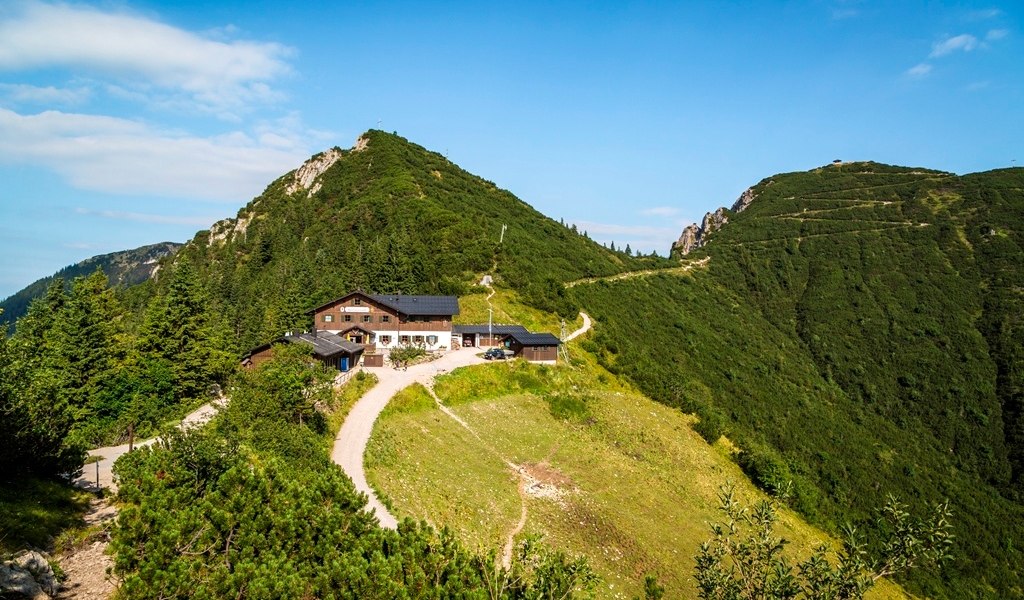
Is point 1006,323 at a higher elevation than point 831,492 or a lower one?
higher

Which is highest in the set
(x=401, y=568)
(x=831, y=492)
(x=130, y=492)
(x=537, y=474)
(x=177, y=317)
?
(x=177, y=317)

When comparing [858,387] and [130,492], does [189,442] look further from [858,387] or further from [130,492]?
[858,387]

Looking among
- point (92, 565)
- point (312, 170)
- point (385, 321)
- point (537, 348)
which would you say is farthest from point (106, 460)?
point (312, 170)

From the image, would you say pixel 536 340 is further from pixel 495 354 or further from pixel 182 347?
pixel 182 347

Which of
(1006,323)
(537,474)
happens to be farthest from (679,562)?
(1006,323)

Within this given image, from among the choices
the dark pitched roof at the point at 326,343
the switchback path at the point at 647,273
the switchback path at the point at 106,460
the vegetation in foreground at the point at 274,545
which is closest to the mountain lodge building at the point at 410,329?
the dark pitched roof at the point at 326,343

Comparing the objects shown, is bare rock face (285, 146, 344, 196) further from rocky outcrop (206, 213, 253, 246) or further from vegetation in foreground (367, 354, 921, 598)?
vegetation in foreground (367, 354, 921, 598)
